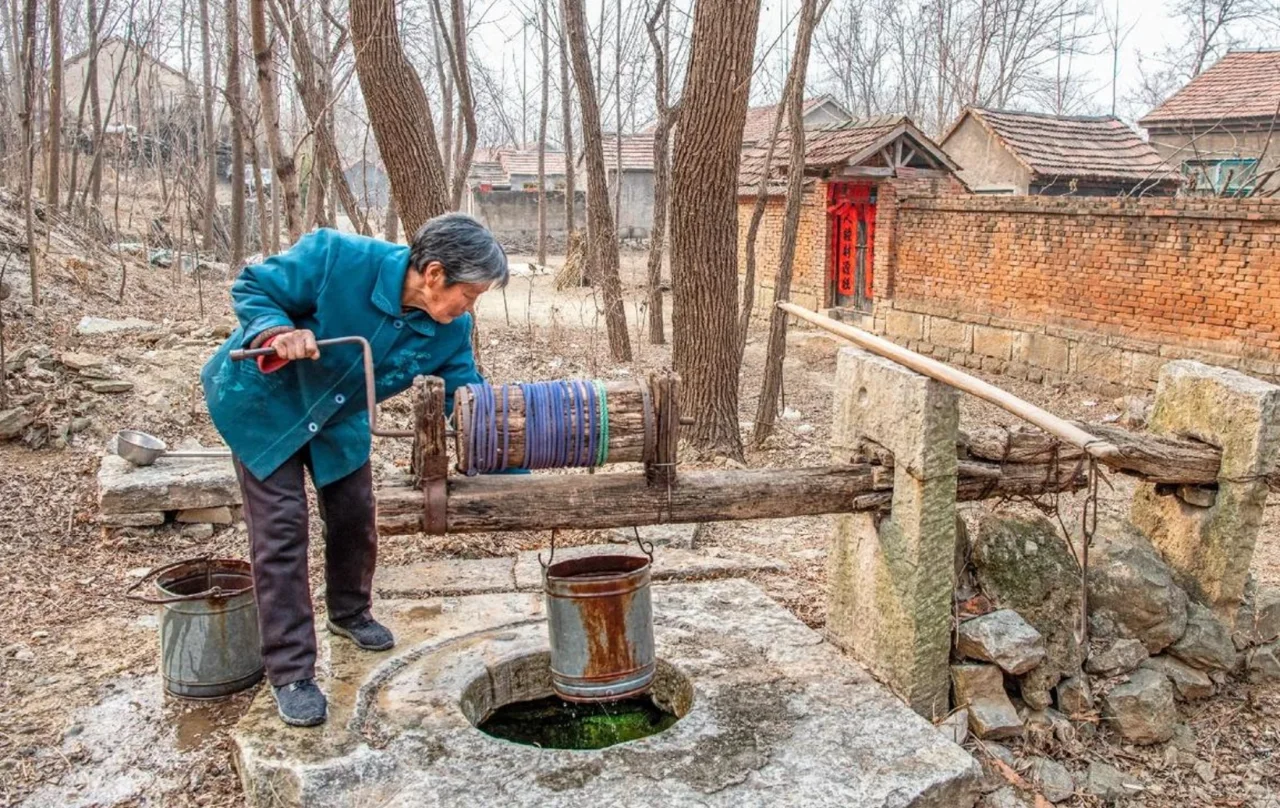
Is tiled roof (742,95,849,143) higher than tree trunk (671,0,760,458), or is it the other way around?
tiled roof (742,95,849,143)

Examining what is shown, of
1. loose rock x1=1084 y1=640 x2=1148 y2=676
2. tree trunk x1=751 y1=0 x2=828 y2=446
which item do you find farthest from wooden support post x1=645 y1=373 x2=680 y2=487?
tree trunk x1=751 y1=0 x2=828 y2=446

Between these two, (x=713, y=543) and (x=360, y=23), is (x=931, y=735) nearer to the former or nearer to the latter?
(x=713, y=543)

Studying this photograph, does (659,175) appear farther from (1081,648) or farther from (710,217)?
(1081,648)

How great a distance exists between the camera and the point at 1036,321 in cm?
1245

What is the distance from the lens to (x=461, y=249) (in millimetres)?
3168

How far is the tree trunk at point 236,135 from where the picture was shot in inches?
523

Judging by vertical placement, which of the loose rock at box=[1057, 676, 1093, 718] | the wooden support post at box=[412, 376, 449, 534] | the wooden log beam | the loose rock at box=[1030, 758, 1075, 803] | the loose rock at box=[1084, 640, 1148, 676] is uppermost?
the wooden support post at box=[412, 376, 449, 534]

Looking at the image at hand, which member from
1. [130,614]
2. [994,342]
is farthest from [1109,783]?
[994,342]

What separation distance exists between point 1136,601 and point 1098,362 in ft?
26.1

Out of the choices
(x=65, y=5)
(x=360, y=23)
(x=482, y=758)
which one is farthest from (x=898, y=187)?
(x=65, y=5)

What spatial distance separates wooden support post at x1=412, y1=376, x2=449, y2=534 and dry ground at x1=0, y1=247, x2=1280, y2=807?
3.32 ft

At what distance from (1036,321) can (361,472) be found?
34.6 feet

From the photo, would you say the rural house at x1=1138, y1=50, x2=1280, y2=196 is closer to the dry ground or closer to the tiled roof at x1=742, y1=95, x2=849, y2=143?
the tiled roof at x1=742, y1=95, x2=849, y2=143

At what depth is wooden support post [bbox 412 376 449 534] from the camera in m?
3.20
